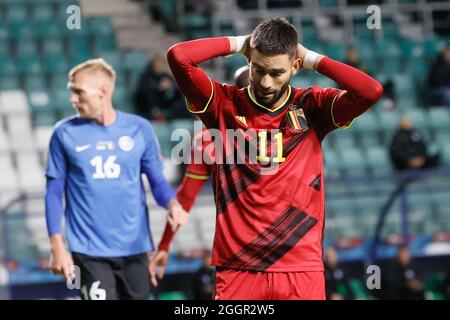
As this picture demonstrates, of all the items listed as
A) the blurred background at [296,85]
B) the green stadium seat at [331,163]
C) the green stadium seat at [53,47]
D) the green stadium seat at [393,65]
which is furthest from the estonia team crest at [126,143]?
the green stadium seat at [393,65]

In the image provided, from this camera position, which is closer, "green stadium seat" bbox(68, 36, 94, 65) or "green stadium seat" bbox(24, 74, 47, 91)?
"green stadium seat" bbox(24, 74, 47, 91)

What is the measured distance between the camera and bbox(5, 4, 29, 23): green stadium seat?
1201 cm

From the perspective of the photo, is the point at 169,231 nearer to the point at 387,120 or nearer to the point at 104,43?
the point at 387,120

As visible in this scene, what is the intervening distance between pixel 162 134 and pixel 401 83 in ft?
10.9

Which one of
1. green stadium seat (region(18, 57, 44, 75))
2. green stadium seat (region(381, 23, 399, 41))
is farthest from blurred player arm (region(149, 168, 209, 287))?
green stadium seat (region(381, 23, 399, 41))

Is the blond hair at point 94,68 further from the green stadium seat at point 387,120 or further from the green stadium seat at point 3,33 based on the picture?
the green stadium seat at point 3,33

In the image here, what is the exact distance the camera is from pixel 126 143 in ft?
19.0

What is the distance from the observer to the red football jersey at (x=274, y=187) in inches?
174

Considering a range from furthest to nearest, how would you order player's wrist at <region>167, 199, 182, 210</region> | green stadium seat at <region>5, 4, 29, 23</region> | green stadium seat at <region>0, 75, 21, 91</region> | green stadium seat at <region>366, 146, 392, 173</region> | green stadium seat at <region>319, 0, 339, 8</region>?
green stadium seat at <region>319, 0, 339, 8</region> → green stadium seat at <region>5, 4, 29, 23</region> → green stadium seat at <region>0, 75, 21, 91</region> → green stadium seat at <region>366, 146, 392, 173</region> → player's wrist at <region>167, 199, 182, 210</region>

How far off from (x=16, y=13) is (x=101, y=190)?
22.7ft

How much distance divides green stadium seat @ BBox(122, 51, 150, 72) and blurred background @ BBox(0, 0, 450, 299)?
16mm

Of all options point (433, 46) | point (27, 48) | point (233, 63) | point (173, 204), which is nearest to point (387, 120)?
point (433, 46)

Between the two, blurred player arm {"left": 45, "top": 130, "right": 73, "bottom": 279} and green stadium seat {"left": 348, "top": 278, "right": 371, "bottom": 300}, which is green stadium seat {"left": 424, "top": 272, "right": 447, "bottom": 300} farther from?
blurred player arm {"left": 45, "top": 130, "right": 73, "bottom": 279}

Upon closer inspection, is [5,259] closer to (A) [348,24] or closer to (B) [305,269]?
(B) [305,269]
